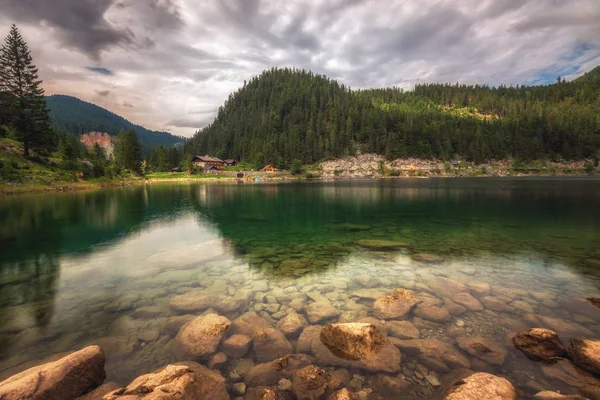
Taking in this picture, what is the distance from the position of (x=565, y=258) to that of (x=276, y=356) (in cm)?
2061

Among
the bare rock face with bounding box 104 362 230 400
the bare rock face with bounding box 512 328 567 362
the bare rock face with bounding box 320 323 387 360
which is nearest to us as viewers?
the bare rock face with bounding box 104 362 230 400

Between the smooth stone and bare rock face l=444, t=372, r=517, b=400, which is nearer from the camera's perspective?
bare rock face l=444, t=372, r=517, b=400

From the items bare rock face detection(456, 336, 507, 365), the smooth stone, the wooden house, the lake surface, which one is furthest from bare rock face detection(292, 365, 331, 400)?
the wooden house

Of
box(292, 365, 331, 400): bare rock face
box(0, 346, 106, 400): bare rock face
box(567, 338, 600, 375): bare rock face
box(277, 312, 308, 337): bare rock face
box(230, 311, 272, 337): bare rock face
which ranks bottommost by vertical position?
box(277, 312, 308, 337): bare rock face

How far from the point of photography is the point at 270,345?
854 centimetres

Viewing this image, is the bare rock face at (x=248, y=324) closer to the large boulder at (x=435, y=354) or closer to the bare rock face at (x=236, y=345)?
the bare rock face at (x=236, y=345)

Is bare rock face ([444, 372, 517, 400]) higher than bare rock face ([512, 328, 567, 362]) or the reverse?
higher

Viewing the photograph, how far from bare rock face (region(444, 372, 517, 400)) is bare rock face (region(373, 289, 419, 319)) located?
405 cm

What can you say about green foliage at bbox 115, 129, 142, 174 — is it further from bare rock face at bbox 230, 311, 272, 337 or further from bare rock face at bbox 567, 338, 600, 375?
bare rock face at bbox 567, 338, 600, 375

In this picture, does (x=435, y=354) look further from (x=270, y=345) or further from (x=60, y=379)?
(x=60, y=379)

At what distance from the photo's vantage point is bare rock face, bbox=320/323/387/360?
7.93m

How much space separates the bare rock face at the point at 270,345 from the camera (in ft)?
26.6

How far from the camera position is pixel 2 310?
11078mm

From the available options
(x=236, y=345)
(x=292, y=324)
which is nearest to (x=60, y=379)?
(x=236, y=345)
